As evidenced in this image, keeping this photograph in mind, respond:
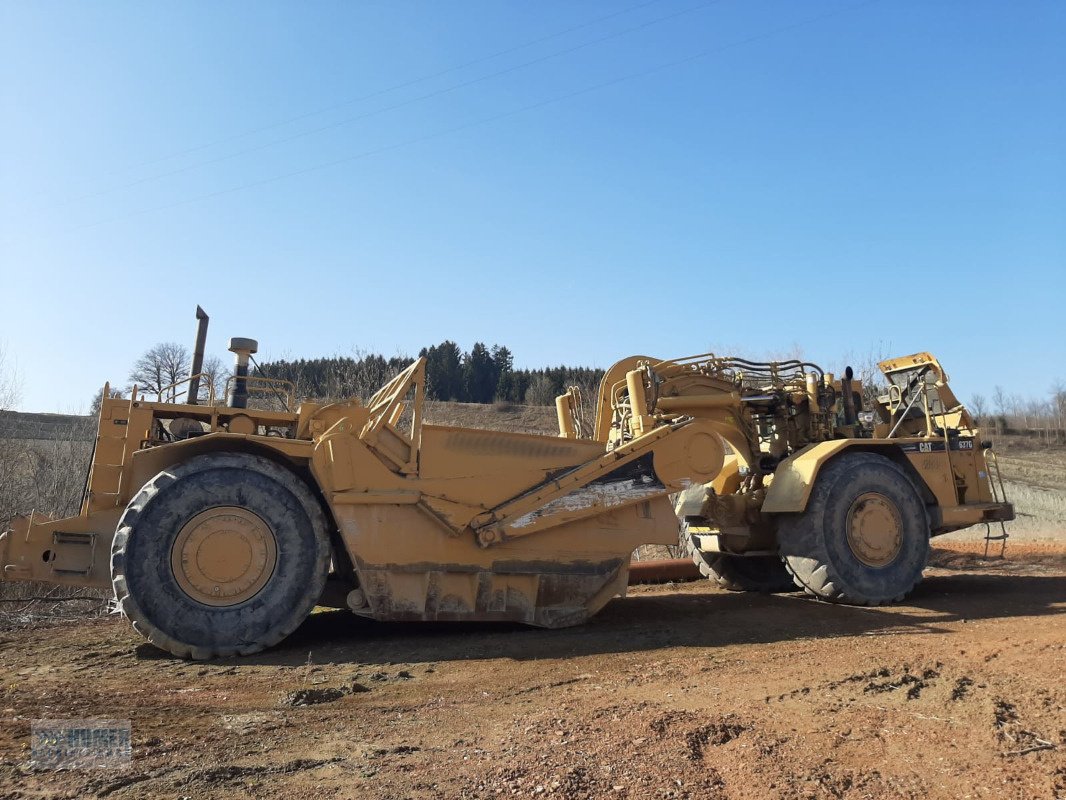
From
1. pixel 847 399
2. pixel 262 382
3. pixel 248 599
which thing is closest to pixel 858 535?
pixel 847 399

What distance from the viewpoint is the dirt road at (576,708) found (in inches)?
138

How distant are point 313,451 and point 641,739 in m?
3.81

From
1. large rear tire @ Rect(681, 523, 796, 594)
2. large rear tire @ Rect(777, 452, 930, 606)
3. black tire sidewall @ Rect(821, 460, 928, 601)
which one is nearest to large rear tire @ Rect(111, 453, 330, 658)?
large rear tire @ Rect(777, 452, 930, 606)

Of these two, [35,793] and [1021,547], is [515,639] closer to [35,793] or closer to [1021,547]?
[35,793]

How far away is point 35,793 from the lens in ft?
11.1

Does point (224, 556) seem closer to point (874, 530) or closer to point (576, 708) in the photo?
point (576, 708)

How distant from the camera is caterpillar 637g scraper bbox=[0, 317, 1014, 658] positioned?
6.25m

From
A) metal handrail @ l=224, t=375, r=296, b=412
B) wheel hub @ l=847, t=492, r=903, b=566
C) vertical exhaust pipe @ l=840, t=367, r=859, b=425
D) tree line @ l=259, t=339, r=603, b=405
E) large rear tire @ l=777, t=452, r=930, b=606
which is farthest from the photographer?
tree line @ l=259, t=339, r=603, b=405

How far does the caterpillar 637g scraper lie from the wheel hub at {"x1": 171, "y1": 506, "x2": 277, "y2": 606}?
0.01 metres

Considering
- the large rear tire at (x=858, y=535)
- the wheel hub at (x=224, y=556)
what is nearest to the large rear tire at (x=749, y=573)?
the large rear tire at (x=858, y=535)

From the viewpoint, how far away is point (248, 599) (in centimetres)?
630

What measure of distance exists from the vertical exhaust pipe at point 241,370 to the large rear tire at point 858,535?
590 centimetres

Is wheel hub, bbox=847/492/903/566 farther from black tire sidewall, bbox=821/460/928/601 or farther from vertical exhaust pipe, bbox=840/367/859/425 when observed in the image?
vertical exhaust pipe, bbox=840/367/859/425

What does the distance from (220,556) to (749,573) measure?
692cm
